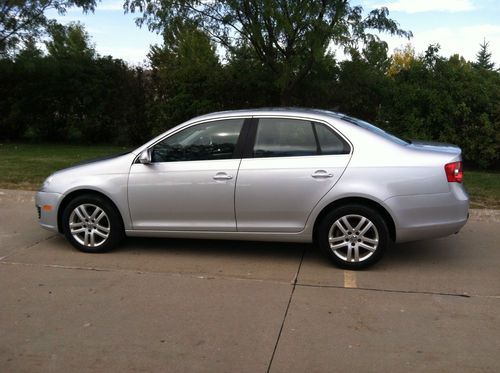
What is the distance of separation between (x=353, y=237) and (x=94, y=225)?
278 cm

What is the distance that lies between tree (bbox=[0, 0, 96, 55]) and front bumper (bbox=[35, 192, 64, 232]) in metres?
11.7

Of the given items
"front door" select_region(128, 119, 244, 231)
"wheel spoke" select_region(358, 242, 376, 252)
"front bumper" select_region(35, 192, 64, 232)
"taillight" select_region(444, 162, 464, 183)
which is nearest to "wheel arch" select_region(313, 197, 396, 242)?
"wheel spoke" select_region(358, 242, 376, 252)

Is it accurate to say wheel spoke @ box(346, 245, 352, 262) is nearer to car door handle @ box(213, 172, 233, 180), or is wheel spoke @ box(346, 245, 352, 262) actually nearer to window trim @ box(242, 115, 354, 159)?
window trim @ box(242, 115, 354, 159)

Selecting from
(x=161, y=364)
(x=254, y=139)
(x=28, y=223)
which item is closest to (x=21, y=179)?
(x=28, y=223)

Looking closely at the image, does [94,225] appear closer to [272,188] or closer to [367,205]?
[272,188]

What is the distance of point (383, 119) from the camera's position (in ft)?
41.4

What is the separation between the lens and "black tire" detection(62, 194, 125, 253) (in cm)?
586

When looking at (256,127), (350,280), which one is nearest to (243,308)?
(350,280)

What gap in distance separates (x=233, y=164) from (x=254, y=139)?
1.13 feet

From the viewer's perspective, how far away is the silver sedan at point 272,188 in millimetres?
5211

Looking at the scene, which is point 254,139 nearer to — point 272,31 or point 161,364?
point 161,364

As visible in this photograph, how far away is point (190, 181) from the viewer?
18.3 ft

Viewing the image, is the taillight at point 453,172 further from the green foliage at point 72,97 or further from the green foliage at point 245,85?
the green foliage at point 72,97

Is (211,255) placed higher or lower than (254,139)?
lower
